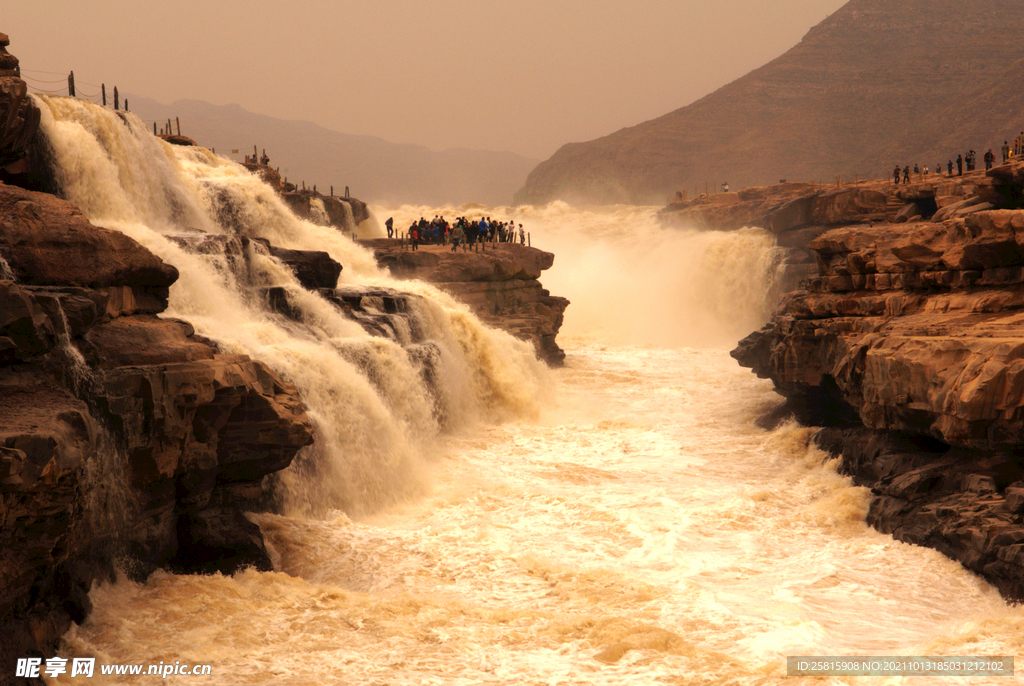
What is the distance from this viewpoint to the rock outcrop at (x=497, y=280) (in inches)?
1016

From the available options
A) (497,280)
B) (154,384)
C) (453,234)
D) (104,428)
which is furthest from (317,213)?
(104,428)

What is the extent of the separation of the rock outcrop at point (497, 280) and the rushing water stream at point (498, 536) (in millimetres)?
1434

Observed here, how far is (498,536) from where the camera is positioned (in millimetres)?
12172

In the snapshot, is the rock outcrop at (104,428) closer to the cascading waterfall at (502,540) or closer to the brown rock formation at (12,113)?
the cascading waterfall at (502,540)

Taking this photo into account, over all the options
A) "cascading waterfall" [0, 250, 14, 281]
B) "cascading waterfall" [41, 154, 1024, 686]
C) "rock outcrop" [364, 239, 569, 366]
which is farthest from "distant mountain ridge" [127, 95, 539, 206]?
"cascading waterfall" [0, 250, 14, 281]

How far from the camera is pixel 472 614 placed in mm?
9242

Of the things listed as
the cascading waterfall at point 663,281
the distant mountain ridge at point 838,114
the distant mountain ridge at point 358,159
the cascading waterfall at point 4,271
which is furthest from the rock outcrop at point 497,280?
the distant mountain ridge at point 358,159

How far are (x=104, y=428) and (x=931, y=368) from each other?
36.0 feet

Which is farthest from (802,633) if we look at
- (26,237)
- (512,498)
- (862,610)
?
(26,237)

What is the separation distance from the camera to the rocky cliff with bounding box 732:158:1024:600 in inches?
413

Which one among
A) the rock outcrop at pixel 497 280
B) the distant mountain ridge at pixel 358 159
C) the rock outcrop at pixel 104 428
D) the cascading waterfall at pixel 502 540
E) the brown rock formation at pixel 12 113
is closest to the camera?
the rock outcrop at pixel 104 428

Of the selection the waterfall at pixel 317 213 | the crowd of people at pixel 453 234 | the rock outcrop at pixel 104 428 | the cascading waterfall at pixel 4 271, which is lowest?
the rock outcrop at pixel 104 428

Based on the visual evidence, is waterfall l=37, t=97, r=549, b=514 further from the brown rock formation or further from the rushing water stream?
the brown rock formation

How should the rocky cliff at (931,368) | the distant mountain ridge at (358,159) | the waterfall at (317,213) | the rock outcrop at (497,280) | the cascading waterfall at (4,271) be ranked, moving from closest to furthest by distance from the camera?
the cascading waterfall at (4,271) → the rocky cliff at (931,368) → the rock outcrop at (497,280) → the waterfall at (317,213) → the distant mountain ridge at (358,159)
